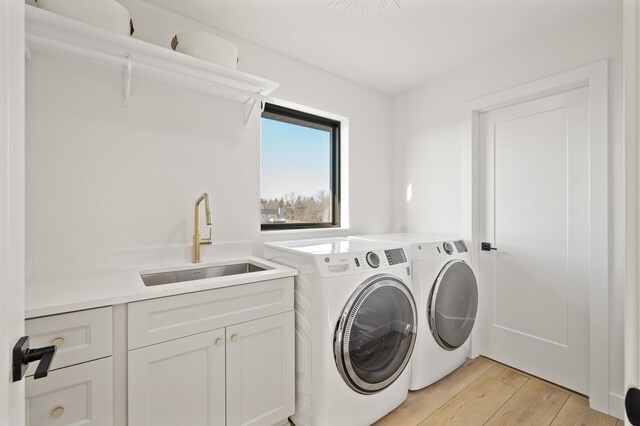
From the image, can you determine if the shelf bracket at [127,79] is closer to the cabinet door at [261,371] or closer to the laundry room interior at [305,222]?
the laundry room interior at [305,222]

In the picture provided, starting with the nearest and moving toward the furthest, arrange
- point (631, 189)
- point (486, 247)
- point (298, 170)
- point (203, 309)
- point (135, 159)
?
point (631, 189) → point (203, 309) → point (135, 159) → point (486, 247) → point (298, 170)

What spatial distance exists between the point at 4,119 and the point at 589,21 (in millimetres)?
2817

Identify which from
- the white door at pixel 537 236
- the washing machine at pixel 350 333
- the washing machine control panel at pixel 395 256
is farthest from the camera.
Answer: the white door at pixel 537 236

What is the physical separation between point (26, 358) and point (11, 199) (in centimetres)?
31

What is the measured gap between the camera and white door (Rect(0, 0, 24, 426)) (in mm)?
493

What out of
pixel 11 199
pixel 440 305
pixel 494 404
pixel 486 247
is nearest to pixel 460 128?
pixel 486 247

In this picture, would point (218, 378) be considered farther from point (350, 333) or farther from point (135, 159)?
point (135, 159)

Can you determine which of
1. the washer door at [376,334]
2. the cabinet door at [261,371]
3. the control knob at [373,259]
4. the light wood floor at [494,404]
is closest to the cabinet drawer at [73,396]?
the cabinet door at [261,371]

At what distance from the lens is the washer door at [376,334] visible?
5.17ft

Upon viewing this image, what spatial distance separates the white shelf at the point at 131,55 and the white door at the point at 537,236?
191 cm

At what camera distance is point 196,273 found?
183 centimetres

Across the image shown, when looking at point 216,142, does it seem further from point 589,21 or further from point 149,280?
point 589,21

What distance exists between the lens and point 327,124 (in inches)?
109

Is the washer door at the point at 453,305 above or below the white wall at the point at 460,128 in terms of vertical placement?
below
